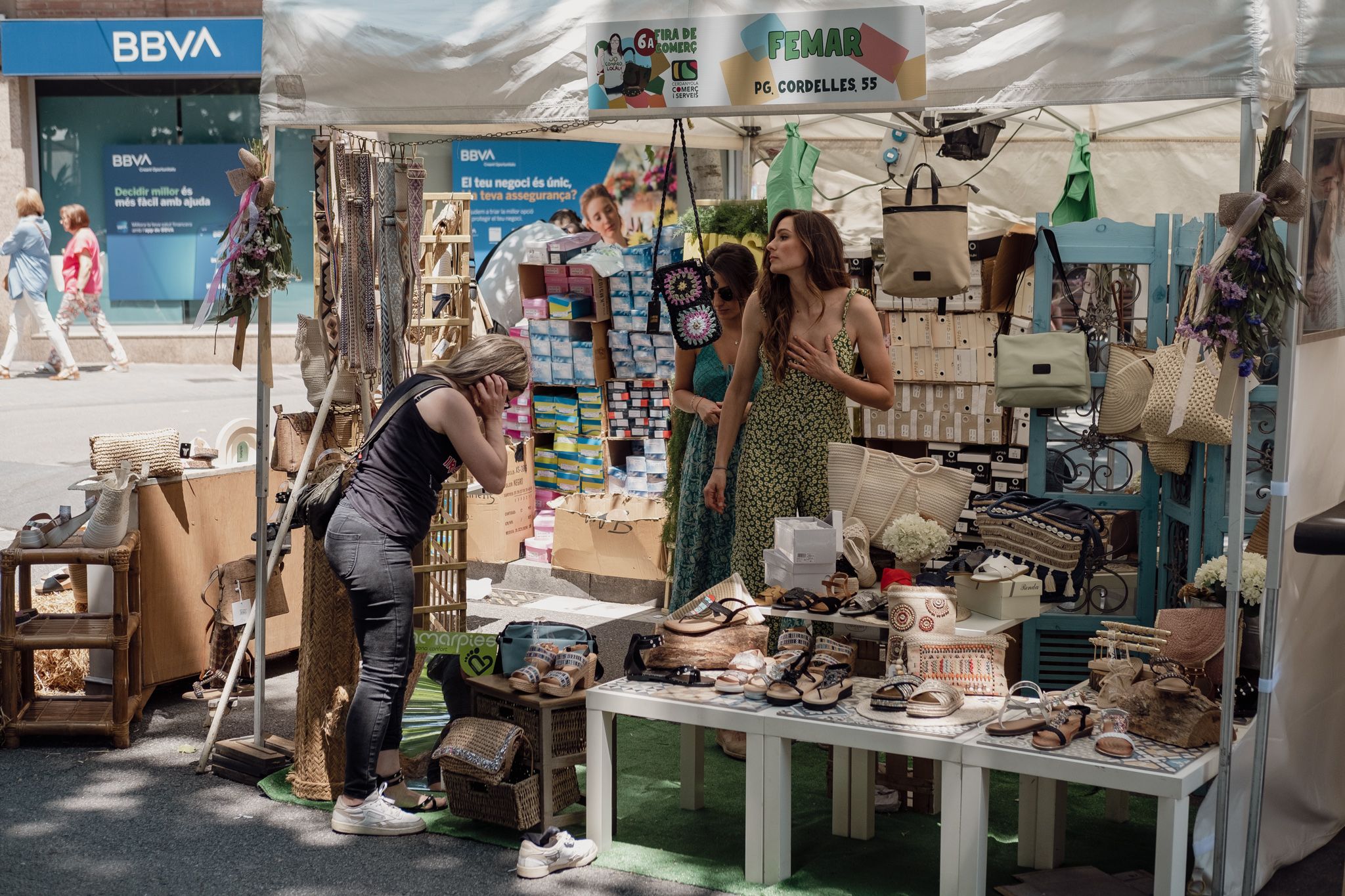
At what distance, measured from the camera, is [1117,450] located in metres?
5.97

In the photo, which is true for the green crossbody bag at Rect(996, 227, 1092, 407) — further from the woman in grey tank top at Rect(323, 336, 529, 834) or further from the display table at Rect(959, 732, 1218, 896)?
the woman in grey tank top at Rect(323, 336, 529, 834)

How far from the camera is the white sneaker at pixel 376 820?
4586 mm

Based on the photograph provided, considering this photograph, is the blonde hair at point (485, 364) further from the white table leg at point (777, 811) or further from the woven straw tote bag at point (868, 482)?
the white table leg at point (777, 811)

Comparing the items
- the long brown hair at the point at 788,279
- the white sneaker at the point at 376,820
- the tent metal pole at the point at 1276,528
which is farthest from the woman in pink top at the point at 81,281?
the tent metal pole at the point at 1276,528

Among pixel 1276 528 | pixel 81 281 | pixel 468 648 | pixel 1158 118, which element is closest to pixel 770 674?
pixel 468 648

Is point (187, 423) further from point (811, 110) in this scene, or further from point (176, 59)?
point (811, 110)

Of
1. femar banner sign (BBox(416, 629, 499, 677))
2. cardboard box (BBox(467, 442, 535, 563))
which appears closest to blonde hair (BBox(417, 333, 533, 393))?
femar banner sign (BBox(416, 629, 499, 677))

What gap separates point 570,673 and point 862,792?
38.6 inches

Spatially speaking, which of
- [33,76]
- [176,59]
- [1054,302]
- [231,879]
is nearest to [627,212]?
[176,59]

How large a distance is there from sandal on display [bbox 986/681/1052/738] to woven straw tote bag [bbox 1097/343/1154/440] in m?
1.73

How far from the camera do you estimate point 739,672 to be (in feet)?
14.7

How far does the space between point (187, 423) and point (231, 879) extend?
8565 millimetres

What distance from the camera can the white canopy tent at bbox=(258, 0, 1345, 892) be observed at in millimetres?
3746

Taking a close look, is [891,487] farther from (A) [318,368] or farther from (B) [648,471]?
(B) [648,471]
